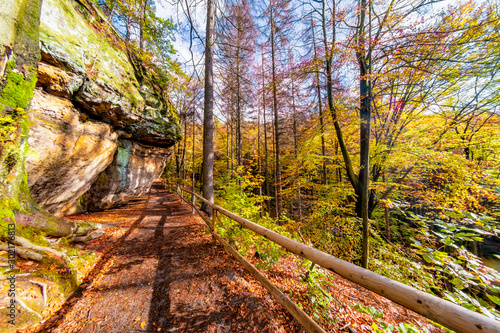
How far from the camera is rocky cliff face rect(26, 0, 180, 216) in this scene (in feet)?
11.8

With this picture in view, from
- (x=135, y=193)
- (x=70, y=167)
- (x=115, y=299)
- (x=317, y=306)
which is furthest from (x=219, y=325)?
(x=135, y=193)

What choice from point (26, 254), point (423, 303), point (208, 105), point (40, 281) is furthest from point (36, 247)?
point (208, 105)

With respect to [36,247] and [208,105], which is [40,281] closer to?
[36,247]

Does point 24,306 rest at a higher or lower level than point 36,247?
lower

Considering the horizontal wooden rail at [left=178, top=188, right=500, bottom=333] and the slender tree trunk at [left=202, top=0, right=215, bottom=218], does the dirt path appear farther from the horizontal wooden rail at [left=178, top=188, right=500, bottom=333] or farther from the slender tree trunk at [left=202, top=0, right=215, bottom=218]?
the slender tree trunk at [left=202, top=0, right=215, bottom=218]

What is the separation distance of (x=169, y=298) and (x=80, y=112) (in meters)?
5.74

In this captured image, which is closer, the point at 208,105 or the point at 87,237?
the point at 87,237

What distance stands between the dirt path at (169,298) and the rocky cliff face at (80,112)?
8.21ft

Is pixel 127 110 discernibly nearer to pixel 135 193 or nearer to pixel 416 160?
pixel 135 193

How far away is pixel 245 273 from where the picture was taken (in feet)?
9.12

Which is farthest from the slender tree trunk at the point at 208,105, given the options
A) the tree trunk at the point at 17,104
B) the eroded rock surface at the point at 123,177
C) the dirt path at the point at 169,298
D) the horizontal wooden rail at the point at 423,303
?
the horizontal wooden rail at the point at 423,303

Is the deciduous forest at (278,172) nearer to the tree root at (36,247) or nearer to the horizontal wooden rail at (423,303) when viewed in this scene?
the tree root at (36,247)

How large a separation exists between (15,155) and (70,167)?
7.22 ft

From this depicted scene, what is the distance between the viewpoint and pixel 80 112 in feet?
15.1
